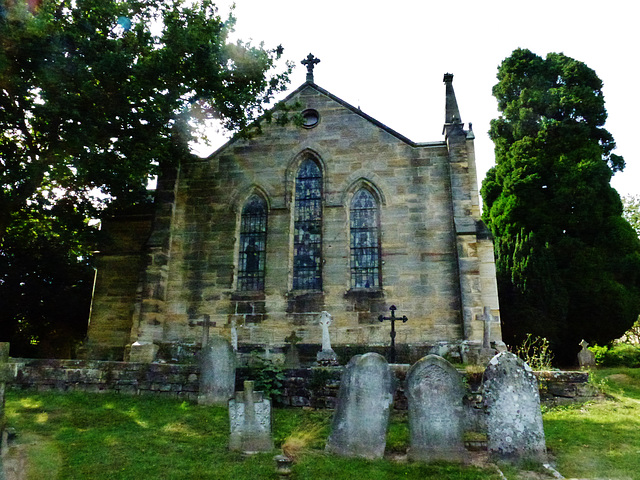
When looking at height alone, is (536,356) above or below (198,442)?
above

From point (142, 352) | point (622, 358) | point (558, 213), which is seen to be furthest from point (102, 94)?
point (622, 358)

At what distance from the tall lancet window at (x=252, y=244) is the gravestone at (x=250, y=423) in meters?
7.10

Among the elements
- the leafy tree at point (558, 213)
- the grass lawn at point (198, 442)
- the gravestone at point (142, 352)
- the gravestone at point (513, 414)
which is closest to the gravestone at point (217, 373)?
the grass lawn at point (198, 442)

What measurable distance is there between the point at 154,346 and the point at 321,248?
5.52m

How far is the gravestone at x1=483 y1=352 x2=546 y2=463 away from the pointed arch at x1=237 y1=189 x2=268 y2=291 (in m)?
8.55

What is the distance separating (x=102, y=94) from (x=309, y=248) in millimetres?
6933

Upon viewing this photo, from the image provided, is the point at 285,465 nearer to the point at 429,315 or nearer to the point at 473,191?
the point at 429,315

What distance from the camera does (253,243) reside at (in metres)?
14.4

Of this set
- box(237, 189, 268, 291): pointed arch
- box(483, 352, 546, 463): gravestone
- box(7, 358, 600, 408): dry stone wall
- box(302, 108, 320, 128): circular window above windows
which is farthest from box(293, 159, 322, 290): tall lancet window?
box(483, 352, 546, 463): gravestone

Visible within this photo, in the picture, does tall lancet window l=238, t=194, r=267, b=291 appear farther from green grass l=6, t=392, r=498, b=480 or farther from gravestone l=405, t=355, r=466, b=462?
gravestone l=405, t=355, r=466, b=462

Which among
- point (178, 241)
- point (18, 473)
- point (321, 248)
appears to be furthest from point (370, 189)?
point (18, 473)

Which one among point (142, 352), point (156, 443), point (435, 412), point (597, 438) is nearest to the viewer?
point (435, 412)

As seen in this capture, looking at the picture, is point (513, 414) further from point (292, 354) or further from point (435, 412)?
point (292, 354)

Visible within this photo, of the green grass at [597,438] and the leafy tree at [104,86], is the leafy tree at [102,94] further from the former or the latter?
the green grass at [597,438]
